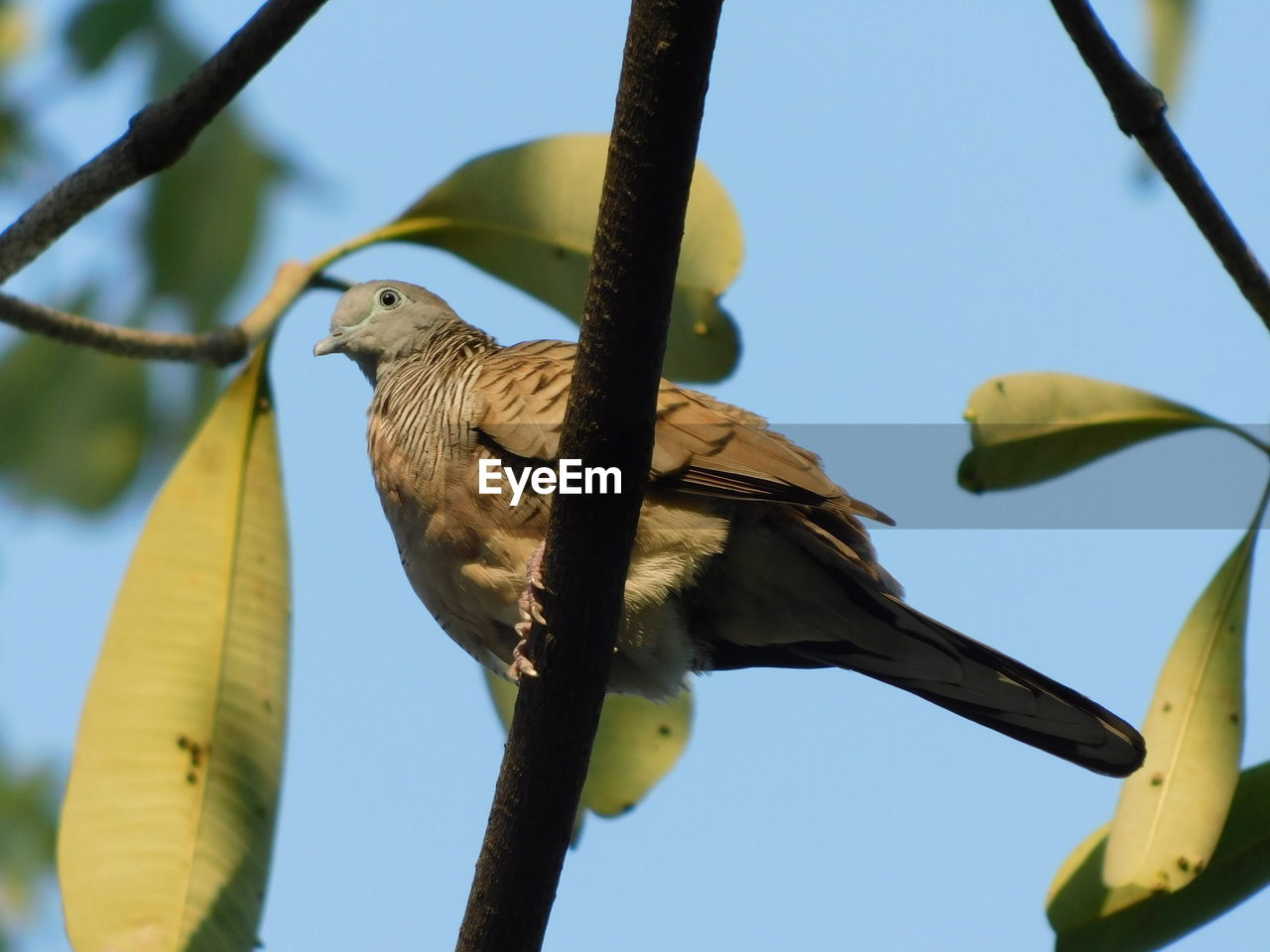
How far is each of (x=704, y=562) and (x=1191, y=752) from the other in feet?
3.93

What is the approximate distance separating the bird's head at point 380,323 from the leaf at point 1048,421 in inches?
71.6

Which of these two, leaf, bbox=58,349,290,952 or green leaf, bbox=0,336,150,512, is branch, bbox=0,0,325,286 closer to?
leaf, bbox=58,349,290,952

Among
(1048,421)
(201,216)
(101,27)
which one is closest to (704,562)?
(1048,421)

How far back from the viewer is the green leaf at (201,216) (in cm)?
394

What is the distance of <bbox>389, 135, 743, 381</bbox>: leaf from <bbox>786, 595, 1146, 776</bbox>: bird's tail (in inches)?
36.8

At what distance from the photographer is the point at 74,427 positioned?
13.5 ft

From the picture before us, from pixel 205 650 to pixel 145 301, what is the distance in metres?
1.28

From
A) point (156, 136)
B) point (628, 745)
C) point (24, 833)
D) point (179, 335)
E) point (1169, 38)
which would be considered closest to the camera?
point (156, 136)

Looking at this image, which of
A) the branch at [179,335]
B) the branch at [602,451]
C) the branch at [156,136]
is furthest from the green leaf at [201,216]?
the branch at [602,451]

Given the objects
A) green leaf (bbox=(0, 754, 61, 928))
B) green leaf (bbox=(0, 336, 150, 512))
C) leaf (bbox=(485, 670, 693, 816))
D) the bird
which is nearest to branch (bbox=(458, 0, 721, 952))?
the bird

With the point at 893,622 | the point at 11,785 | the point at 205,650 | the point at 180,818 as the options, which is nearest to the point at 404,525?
the point at 205,650

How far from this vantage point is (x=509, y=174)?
11.8 ft

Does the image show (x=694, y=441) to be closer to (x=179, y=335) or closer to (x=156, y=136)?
(x=179, y=335)

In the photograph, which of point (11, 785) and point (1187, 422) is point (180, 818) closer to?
point (1187, 422)
